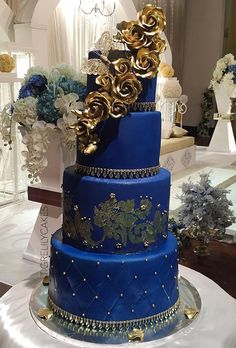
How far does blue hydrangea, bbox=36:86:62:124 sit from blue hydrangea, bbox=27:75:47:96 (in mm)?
36

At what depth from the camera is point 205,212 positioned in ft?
8.52

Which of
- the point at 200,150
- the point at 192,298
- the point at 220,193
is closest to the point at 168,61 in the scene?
the point at 200,150

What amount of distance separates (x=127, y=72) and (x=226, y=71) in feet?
21.1

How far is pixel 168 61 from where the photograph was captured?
7.32 m

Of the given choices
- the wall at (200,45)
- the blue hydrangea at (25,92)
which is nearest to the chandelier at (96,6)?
the wall at (200,45)

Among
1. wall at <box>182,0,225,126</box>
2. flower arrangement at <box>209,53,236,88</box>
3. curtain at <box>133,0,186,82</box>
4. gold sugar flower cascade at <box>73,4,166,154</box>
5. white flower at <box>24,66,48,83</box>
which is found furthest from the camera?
wall at <box>182,0,225,126</box>

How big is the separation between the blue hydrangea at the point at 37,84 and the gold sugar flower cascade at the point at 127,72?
1162mm

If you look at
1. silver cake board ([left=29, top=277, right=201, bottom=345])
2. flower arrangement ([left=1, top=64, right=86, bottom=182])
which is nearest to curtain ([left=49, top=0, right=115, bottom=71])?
flower arrangement ([left=1, top=64, right=86, bottom=182])

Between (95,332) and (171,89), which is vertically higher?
(171,89)

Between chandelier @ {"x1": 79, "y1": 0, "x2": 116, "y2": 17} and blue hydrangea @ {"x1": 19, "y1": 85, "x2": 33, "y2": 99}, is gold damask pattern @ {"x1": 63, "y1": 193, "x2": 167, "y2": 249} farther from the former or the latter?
chandelier @ {"x1": 79, "y1": 0, "x2": 116, "y2": 17}

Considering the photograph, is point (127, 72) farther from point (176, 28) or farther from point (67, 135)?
point (176, 28)

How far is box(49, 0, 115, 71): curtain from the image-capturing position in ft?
20.4

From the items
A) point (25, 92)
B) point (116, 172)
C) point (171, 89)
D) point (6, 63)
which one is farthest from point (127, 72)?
point (171, 89)

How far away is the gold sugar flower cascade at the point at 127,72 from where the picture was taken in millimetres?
1209
